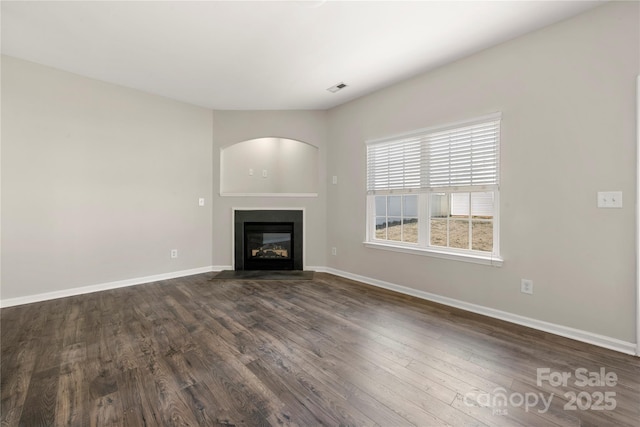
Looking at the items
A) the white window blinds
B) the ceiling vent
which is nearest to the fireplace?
the white window blinds

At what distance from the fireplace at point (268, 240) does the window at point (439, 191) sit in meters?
1.38

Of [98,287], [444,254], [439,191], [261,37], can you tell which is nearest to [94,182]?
[98,287]

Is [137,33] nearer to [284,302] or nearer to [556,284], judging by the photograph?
[284,302]

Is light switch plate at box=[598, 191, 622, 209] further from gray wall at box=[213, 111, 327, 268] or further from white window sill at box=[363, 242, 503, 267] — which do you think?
gray wall at box=[213, 111, 327, 268]

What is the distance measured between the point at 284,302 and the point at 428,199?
211cm

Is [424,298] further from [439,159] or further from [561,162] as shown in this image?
[561,162]

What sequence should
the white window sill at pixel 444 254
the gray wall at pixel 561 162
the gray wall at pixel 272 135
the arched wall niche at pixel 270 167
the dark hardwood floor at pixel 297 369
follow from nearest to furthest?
the dark hardwood floor at pixel 297 369 < the gray wall at pixel 561 162 < the white window sill at pixel 444 254 < the gray wall at pixel 272 135 < the arched wall niche at pixel 270 167

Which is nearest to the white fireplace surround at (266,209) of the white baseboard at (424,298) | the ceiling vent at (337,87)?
the white baseboard at (424,298)

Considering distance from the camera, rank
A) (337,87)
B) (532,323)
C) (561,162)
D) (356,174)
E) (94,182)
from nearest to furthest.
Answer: (561,162) → (532,323) → (94,182) → (337,87) → (356,174)

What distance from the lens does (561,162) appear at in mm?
2260

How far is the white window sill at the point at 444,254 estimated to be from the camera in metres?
2.65

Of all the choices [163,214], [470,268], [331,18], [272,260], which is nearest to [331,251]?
[272,260]

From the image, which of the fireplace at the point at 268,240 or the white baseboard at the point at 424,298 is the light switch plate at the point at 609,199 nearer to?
the white baseboard at the point at 424,298

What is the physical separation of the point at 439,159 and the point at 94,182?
4321 mm
